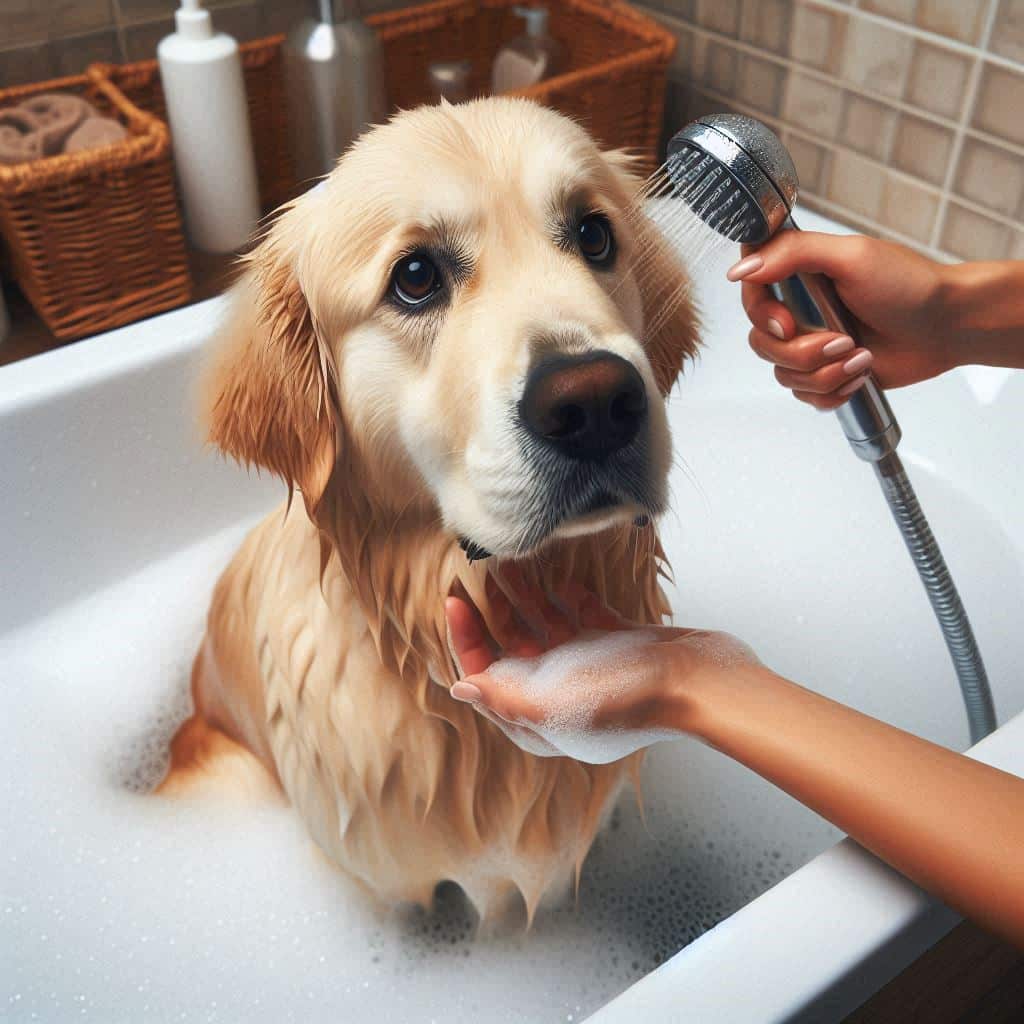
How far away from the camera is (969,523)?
1.50 metres

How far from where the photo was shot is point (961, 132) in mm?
1448

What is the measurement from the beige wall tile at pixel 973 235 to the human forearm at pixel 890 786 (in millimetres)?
993

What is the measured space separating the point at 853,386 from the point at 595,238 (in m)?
0.24

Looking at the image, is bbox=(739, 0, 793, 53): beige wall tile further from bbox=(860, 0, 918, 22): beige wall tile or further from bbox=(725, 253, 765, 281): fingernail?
bbox=(725, 253, 765, 281): fingernail

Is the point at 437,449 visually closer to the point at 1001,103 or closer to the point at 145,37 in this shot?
the point at 1001,103

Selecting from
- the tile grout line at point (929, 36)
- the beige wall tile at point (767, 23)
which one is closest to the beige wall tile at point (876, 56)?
the tile grout line at point (929, 36)

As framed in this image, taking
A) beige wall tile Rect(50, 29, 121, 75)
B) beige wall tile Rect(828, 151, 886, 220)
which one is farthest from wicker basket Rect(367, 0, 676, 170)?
beige wall tile Rect(50, 29, 121, 75)

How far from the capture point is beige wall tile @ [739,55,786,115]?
1.64 metres

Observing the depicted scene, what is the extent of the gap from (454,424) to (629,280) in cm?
21

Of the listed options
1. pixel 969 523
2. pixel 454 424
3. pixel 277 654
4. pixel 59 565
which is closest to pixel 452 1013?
pixel 277 654

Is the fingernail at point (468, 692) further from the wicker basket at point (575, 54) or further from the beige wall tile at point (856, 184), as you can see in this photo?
the beige wall tile at point (856, 184)

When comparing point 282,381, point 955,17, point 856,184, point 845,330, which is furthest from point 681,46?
point 282,381

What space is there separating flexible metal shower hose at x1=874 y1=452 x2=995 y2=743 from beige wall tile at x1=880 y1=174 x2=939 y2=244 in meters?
0.71

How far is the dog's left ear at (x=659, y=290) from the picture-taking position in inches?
34.9
